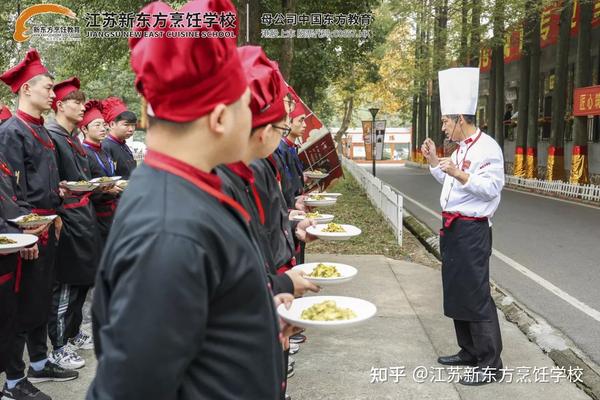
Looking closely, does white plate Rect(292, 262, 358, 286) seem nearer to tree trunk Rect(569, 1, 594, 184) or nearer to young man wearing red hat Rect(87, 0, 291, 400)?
young man wearing red hat Rect(87, 0, 291, 400)

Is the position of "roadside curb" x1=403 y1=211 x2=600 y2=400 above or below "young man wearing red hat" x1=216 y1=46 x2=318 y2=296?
below

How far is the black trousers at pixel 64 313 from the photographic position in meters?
4.54

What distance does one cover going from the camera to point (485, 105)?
36.2 m

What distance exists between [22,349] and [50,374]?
1.49ft

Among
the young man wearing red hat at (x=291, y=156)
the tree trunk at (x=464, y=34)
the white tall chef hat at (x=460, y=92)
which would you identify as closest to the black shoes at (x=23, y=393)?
the young man wearing red hat at (x=291, y=156)

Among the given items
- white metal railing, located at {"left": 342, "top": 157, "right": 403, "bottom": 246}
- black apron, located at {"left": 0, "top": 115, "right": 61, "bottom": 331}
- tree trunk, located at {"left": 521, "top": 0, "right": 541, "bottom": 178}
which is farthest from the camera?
tree trunk, located at {"left": 521, "top": 0, "right": 541, "bottom": 178}

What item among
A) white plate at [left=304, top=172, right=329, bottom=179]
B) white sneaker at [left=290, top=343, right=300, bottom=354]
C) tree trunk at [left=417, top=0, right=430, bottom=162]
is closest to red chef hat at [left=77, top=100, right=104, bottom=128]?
white plate at [left=304, top=172, right=329, bottom=179]

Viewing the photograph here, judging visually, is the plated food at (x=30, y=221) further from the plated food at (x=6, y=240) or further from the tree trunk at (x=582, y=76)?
the tree trunk at (x=582, y=76)

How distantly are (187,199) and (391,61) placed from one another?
41237 millimetres

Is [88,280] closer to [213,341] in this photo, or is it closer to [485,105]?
[213,341]

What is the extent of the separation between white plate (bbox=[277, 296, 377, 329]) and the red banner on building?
16453mm

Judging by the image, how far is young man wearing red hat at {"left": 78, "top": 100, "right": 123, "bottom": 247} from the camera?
218 inches

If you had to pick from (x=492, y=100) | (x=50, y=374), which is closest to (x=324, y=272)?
(x=50, y=374)

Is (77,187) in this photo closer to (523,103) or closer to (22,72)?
(22,72)
